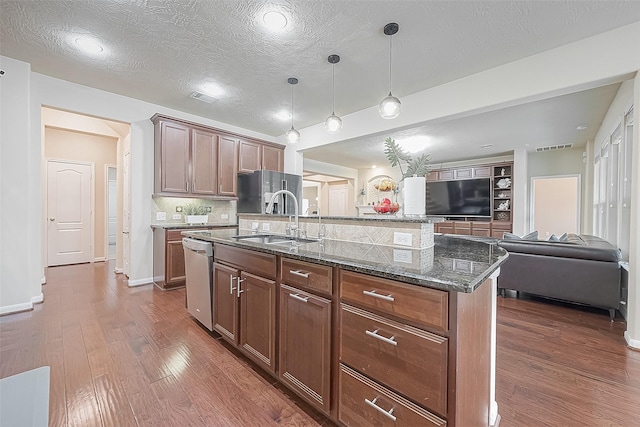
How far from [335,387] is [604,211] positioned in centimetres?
571

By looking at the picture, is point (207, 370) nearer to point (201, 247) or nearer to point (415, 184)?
point (201, 247)

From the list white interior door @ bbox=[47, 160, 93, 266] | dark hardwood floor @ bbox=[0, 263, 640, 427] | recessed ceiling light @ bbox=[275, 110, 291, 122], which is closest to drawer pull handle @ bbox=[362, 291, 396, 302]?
dark hardwood floor @ bbox=[0, 263, 640, 427]

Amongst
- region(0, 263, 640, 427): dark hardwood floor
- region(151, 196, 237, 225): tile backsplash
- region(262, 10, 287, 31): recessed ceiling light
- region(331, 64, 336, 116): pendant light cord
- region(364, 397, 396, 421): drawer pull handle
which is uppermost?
region(262, 10, 287, 31): recessed ceiling light

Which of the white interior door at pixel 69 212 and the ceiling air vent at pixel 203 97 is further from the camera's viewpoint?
the white interior door at pixel 69 212

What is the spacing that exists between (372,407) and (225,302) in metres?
1.40

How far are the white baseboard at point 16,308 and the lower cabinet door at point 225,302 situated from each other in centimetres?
242

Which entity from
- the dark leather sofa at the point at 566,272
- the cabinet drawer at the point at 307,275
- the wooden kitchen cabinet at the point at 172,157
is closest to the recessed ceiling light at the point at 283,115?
the wooden kitchen cabinet at the point at 172,157

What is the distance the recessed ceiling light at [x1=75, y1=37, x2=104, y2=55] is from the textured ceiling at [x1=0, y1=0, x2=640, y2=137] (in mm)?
74

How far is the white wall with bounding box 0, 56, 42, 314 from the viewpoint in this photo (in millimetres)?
2898

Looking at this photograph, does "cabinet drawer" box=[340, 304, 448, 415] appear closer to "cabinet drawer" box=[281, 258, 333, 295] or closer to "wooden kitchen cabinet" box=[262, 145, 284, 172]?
"cabinet drawer" box=[281, 258, 333, 295]

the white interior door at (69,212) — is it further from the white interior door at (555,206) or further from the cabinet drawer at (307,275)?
the white interior door at (555,206)

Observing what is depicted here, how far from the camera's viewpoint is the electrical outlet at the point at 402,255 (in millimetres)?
1341

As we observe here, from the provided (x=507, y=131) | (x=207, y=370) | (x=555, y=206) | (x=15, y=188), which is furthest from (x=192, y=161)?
(x=555, y=206)

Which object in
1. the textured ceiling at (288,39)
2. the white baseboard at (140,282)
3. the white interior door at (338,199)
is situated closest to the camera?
the textured ceiling at (288,39)
